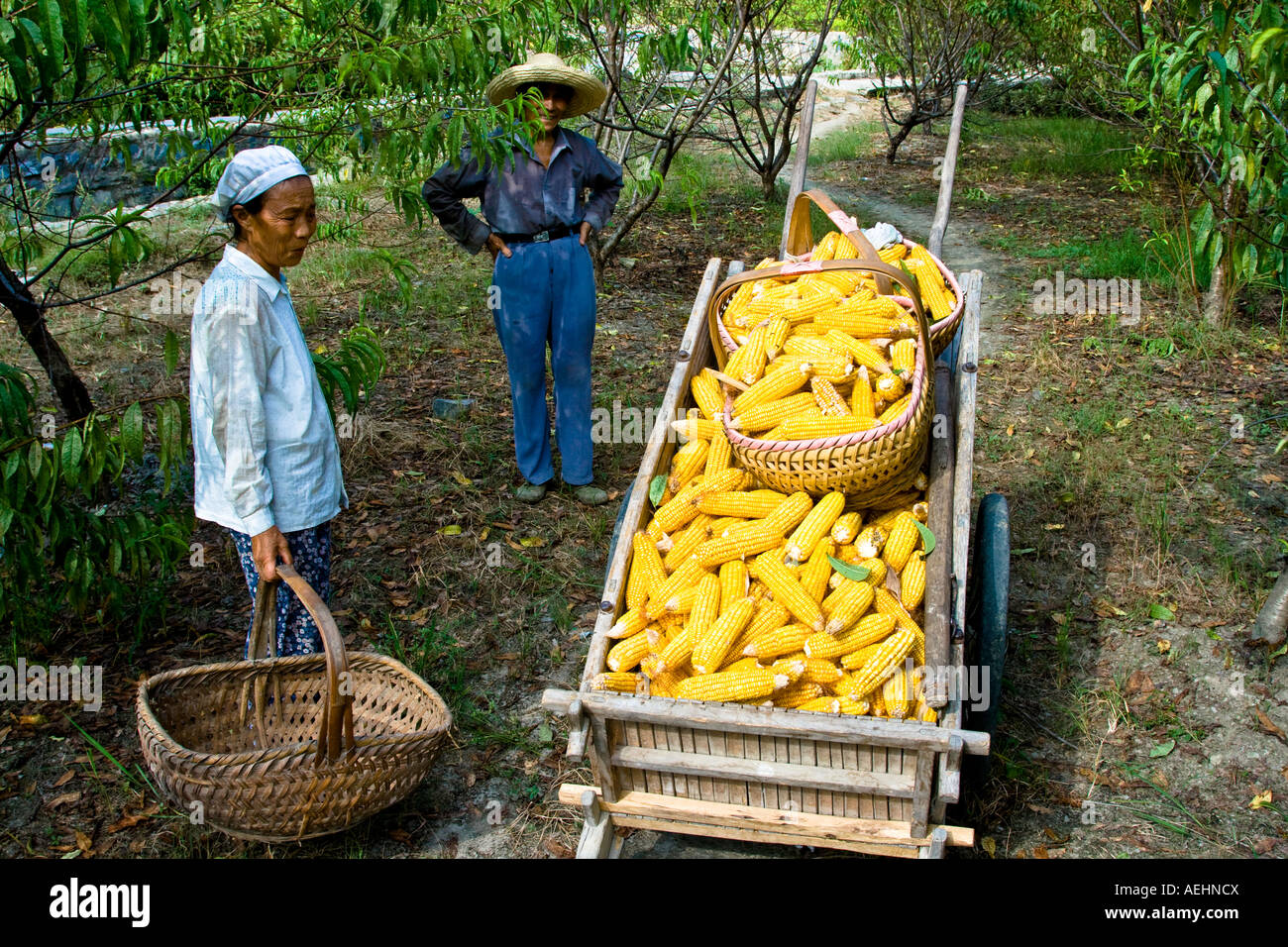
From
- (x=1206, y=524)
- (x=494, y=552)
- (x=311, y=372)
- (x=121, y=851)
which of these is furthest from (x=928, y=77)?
(x=121, y=851)

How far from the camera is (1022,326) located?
766 centimetres

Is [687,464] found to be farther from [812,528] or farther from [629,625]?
[629,625]

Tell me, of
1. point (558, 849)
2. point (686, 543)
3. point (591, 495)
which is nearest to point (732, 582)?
point (686, 543)

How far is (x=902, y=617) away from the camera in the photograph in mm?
3090

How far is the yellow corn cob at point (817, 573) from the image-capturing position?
3.17 meters

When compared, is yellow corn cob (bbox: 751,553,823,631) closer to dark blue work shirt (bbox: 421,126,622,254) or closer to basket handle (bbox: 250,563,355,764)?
basket handle (bbox: 250,563,355,764)

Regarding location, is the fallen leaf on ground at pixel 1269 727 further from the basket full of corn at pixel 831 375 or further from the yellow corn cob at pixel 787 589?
the yellow corn cob at pixel 787 589

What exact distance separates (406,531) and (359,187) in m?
6.04

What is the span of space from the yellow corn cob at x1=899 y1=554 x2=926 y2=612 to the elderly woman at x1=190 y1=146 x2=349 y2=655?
1.88 m

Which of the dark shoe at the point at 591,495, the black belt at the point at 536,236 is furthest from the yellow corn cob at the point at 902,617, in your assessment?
the black belt at the point at 536,236

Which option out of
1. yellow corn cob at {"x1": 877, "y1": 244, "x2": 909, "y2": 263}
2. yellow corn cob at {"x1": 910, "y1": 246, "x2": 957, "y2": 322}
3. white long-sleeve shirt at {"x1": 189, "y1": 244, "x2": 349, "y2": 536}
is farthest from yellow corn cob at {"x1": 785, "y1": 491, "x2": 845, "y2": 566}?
white long-sleeve shirt at {"x1": 189, "y1": 244, "x2": 349, "y2": 536}

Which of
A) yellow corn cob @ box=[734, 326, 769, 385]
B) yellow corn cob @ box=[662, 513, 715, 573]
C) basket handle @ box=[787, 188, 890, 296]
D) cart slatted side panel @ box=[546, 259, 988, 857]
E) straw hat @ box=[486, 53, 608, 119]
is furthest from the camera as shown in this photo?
straw hat @ box=[486, 53, 608, 119]

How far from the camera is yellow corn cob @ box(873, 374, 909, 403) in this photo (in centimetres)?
343
